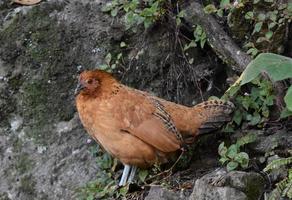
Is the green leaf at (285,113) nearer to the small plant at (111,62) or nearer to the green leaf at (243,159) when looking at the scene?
the green leaf at (243,159)

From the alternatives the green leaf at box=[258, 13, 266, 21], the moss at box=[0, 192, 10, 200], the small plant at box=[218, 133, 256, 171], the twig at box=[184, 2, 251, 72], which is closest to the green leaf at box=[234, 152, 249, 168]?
the small plant at box=[218, 133, 256, 171]

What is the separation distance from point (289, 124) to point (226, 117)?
0.51m

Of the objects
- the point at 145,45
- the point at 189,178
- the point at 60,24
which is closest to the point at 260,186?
the point at 189,178

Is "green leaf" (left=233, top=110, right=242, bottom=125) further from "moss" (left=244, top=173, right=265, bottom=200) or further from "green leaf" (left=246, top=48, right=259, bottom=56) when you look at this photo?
"moss" (left=244, top=173, right=265, bottom=200)

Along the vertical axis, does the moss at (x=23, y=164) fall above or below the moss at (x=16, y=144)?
below

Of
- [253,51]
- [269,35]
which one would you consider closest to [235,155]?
[253,51]

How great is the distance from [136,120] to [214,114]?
0.64m

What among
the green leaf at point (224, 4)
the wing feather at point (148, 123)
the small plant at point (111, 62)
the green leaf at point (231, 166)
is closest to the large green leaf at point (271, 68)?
the green leaf at point (231, 166)

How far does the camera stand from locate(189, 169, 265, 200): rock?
14.0 ft

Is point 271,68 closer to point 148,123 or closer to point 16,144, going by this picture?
point 148,123

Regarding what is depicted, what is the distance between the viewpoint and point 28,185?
220 inches

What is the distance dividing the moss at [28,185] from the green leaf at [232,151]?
1728 mm

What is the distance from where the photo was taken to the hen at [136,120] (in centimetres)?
511

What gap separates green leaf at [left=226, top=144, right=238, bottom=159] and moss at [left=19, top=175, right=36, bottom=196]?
5.67ft
